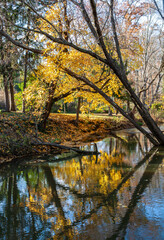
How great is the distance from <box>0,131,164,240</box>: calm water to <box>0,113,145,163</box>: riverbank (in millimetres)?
936

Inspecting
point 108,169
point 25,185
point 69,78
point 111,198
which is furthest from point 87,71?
point 111,198

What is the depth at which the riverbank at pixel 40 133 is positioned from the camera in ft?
35.4

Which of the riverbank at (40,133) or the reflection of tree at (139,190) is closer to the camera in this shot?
the reflection of tree at (139,190)

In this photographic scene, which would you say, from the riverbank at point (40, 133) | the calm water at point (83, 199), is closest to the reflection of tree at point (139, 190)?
the calm water at point (83, 199)

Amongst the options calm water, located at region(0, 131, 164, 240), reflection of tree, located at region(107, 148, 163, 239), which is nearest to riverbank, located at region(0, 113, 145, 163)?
calm water, located at region(0, 131, 164, 240)

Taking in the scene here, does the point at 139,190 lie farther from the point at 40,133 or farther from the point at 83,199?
the point at 40,133

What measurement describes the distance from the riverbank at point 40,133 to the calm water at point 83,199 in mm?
936

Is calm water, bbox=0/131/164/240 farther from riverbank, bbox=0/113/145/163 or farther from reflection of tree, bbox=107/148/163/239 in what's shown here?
riverbank, bbox=0/113/145/163

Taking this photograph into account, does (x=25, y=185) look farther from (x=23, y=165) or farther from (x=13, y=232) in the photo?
(x=13, y=232)

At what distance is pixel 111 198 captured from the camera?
20.5ft

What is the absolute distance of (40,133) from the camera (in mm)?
14961

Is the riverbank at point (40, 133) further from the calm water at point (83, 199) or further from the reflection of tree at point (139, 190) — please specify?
the reflection of tree at point (139, 190)

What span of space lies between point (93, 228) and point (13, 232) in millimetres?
1507

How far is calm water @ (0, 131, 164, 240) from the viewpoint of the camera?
4590 millimetres
